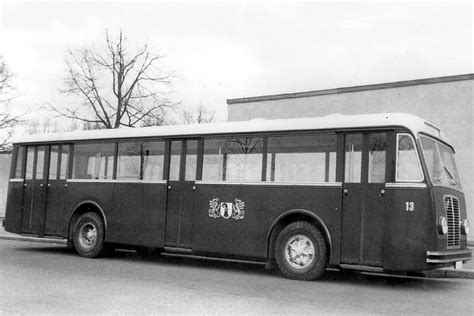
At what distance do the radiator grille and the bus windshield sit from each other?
28 cm

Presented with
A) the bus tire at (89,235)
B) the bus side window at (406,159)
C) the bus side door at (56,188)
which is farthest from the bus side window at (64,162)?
the bus side window at (406,159)

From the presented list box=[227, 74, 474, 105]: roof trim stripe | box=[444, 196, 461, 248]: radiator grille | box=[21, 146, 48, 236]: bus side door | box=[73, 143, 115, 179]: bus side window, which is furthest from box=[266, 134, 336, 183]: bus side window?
box=[227, 74, 474, 105]: roof trim stripe

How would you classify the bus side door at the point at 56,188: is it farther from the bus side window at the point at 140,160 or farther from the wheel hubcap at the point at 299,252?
the wheel hubcap at the point at 299,252

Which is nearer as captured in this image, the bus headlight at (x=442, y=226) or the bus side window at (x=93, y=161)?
the bus headlight at (x=442, y=226)

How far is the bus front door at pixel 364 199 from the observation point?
9.25 metres

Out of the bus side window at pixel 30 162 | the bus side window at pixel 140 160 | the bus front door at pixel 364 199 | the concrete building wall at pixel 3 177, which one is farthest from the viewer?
the concrete building wall at pixel 3 177

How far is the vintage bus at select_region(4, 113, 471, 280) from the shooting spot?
9.16 metres

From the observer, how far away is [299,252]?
32.4 ft

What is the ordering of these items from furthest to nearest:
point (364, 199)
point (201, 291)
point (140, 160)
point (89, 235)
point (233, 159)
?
1. point (89, 235)
2. point (140, 160)
3. point (233, 159)
4. point (364, 199)
5. point (201, 291)

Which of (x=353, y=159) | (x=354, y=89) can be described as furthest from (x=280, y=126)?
(x=354, y=89)

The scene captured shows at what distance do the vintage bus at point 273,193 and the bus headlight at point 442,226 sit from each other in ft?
0.06

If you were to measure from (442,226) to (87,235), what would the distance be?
764 centimetres

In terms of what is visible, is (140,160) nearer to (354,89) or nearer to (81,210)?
(81,210)

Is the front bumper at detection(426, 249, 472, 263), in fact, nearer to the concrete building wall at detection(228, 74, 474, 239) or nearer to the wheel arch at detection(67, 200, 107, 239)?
the wheel arch at detection(67, 200, 107, 239)
